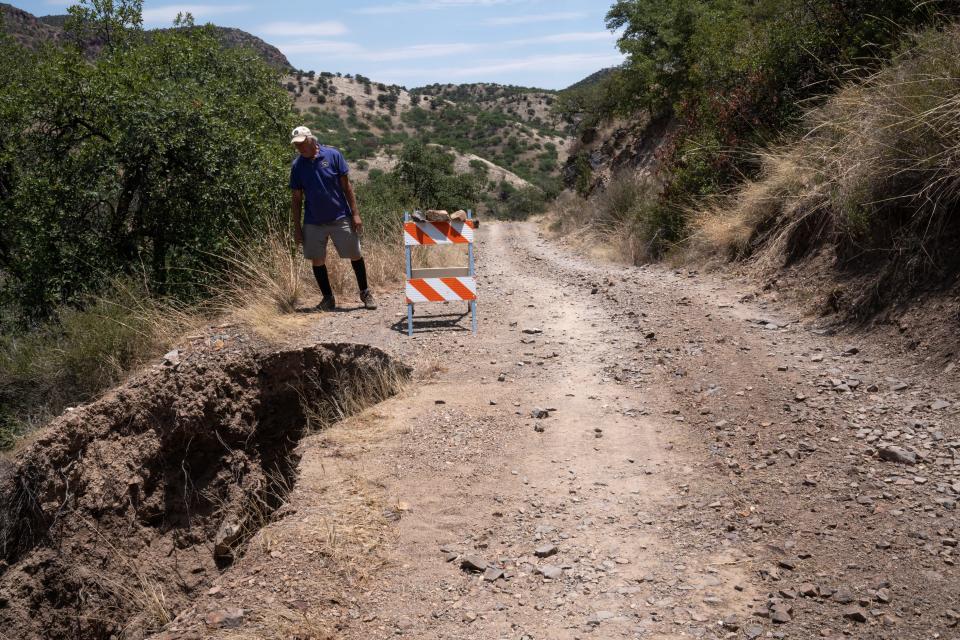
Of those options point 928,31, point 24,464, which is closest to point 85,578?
point 24,464

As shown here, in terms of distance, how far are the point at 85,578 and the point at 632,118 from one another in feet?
72.5

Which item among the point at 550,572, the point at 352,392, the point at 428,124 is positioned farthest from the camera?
the point at 428,124

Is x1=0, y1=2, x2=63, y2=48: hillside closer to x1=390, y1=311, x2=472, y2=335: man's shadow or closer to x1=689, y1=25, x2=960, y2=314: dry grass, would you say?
x1=390, y1=311, x2=472, y2=335: man's shadow

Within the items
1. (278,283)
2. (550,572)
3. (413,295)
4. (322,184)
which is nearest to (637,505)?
(550,572)

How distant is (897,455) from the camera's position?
3.49m

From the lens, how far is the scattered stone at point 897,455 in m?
3.46

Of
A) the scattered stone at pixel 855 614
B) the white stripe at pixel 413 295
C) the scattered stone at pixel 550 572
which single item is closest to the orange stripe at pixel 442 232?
the white stripe at pixel 413 295

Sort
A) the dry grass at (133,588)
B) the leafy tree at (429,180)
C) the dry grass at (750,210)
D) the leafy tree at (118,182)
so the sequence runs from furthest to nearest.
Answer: the leafy tree at (429,180), the leafy tree at (118,182), the dry grass at (750,210), the dry grass at (133,588)

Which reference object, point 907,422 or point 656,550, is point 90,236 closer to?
point 656,550

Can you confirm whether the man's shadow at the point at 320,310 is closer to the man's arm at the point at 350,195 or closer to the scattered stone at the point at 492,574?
the man's arm at the point at 350,195

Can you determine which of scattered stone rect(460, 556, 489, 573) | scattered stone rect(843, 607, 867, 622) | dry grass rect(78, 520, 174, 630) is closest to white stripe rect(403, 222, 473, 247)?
dry grass rect(78, 520, 174, 630)

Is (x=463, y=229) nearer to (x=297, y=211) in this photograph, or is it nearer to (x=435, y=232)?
(x=435, y=232)

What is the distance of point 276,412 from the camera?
21.7 ft

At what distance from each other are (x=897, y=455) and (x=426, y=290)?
4606 mm
